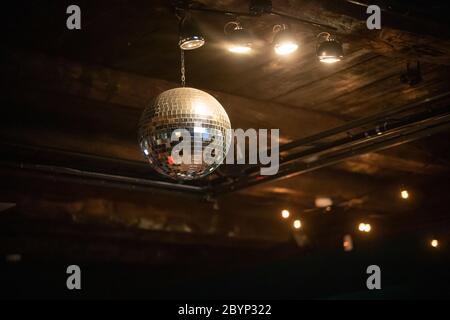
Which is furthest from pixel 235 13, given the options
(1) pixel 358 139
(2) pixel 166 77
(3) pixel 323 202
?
(3) pixel 323 202

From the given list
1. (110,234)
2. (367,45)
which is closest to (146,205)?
(110,234)

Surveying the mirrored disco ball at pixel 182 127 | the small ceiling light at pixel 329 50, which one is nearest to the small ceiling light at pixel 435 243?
the small ceiling light at pixel 329 50

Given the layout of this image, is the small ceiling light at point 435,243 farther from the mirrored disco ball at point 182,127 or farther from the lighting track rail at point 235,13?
the mirrored disco ball at point 182,127

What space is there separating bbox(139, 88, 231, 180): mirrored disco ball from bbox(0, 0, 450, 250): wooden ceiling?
0.54 m

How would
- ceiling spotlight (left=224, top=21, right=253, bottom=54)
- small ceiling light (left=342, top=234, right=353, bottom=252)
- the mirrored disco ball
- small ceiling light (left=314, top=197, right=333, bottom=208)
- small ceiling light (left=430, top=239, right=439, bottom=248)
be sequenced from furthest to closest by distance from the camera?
1. small ceiling light (left=342, top=234, right=353, bottom=252)
2. small ceiling light (left=314, top=197, right=333, bottom=208)
3. small ceiling light (left=430, top=239, right=439, bottom=248)
4. ceiling spotlight (left=224, top=21, right=253, bottom=54)
5. the mirrored disco ball

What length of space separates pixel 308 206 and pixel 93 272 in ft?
10.6

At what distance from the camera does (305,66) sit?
4918 millimetres

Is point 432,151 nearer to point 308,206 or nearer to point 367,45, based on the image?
point 308,206

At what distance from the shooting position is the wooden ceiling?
394 cm

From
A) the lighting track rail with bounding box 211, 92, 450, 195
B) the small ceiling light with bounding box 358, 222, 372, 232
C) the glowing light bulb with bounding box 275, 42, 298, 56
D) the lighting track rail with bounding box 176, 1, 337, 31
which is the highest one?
the lighting track rail with bounding box 176, 1, 337, 31

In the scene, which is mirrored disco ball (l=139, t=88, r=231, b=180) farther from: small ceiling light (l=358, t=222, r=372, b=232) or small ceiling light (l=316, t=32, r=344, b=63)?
small ceiling light (l=358, t=222, r=372, b=232)

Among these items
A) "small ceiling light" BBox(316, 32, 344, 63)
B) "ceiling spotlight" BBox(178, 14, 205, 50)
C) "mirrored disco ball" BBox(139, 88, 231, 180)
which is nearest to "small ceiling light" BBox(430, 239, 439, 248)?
"small ceiling light" BBox(316, 32, 344, 63)
